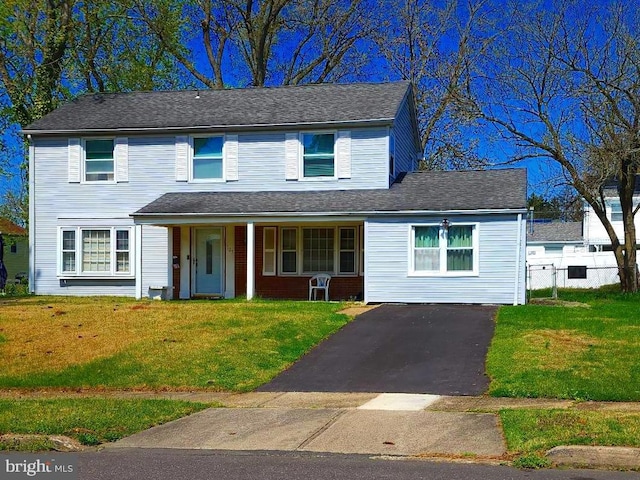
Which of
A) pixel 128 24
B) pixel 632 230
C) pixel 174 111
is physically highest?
pixel 128 24

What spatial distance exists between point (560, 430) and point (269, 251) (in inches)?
648

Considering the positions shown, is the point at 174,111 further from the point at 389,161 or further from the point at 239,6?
the point at 239,6

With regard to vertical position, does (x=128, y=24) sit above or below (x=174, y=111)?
above

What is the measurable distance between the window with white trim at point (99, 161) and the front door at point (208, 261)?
11.2 ft

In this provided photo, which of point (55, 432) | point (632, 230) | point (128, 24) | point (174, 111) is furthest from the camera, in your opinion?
point (128, 24)

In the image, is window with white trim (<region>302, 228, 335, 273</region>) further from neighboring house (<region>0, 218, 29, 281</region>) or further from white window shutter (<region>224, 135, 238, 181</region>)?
neighboring house (<region>0, 218, 29, 281</region>)

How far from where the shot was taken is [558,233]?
185 ft

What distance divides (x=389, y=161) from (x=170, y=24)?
737 inches

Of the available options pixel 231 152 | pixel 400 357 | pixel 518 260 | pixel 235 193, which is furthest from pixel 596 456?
pixel 231 152

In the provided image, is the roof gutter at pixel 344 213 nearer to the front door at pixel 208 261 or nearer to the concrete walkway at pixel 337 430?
the front door at pixel 208 261

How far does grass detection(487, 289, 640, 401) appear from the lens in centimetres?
1097

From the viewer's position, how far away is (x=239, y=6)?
37.6m

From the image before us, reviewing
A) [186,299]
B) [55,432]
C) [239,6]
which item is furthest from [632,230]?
[55,432]

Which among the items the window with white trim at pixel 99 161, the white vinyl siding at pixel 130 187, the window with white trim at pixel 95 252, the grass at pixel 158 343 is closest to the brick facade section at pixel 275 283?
the white vinyl siding at pixel 130 187
